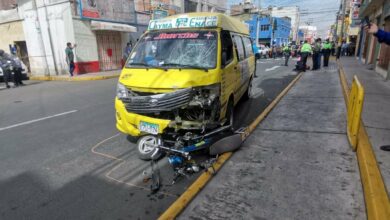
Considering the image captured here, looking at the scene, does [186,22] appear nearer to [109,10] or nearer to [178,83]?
[178,83]

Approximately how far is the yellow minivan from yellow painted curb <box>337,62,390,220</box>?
6.99 feet

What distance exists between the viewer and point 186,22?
5.11 meters

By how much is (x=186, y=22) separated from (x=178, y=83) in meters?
1.80

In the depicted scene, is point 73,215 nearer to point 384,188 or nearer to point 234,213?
point 234,213

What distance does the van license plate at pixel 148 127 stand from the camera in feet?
13.0

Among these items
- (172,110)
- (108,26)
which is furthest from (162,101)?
(108,26)

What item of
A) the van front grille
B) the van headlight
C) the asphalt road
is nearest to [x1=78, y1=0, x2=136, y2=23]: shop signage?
the asphalt road

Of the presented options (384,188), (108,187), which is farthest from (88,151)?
(384,188)

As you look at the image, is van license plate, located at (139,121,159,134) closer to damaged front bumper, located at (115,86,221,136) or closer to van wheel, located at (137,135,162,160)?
damaged front bumper, located at (115,86,221,136)

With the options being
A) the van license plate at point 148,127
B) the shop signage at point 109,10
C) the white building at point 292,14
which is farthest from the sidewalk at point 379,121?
the white building at point 292,14

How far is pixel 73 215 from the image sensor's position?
284 centimetres

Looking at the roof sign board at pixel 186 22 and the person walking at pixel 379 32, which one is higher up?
the roof sign board at pixel 186 22

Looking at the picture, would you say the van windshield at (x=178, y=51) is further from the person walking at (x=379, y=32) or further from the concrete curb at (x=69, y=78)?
the concrete curb at (x=69, y=78)

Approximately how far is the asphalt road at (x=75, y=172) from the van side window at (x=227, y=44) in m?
A: 1.57
